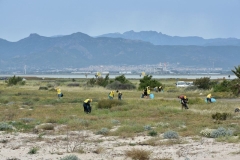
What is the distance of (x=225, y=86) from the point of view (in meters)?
56.3

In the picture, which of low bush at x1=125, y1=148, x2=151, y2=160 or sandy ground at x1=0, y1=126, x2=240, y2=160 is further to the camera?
sandy ground at x1=0, y1=126, x2=240, y2=160

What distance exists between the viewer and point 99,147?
58.6 feet

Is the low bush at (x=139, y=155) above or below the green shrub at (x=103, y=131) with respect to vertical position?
above

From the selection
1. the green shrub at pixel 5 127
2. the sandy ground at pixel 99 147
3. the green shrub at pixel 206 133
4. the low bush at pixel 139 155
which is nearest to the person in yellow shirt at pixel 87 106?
the green shrub at pixel 5 127

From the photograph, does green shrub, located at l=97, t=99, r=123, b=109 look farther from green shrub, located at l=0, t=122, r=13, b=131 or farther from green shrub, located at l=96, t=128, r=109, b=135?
green shrub, located at l=96, t=128, r=109, b=135

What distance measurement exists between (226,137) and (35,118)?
13455 mm

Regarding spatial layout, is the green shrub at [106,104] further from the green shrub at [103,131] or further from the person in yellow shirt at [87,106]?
the green shrub at [103,131]

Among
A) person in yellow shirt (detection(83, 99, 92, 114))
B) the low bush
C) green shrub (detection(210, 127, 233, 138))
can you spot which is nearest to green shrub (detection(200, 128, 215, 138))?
green shrub (detection(210, 127, 233, 138))

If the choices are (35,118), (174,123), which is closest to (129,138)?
(174,123)

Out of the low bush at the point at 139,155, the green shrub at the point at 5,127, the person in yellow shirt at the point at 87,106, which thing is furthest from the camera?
the person in yellow shirt at the point at 87,106

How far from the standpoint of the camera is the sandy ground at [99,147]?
52.0 ft

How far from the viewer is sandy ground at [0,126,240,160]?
15844 mm

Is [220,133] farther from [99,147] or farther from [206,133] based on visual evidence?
[99,147]

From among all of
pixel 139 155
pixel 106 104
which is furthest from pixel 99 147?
pixel 106 104
